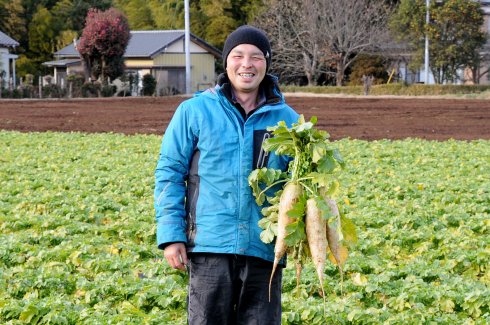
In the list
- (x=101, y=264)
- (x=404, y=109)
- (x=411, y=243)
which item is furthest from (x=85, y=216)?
(x=404, y=109)

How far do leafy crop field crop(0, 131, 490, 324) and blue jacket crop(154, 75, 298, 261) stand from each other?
0.72 m

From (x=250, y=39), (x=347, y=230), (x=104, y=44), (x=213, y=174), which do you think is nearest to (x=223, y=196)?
(x=213, y=174)

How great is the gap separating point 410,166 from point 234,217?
11.3 metres

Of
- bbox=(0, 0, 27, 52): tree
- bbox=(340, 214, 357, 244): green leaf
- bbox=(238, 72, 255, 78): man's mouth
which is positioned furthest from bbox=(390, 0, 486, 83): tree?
bbox=(340, 214, 357, 244): green leaf

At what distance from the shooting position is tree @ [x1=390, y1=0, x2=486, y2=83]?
180ft

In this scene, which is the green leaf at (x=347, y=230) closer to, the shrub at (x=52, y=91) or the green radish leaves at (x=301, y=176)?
the green radish leaves at (x=301, y=176)

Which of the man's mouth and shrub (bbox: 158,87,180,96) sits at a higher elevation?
the man's mouth

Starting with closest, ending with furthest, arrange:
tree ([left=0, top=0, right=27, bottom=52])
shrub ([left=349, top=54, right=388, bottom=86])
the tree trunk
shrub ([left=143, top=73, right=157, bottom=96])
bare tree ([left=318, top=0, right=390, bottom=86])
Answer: shrub ([left=143, top=73, right=157, bottom=96]) < bare tree ([left=318, top=0, right=390, bottom=86]) < the tree trunk < shrub ([left=349, top=54, right=388, bottom=86]) < tree ([left=0, top=0, right=27, bottom=52])

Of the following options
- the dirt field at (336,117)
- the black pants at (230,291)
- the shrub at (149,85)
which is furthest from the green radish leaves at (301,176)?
the shrub at (149,85)

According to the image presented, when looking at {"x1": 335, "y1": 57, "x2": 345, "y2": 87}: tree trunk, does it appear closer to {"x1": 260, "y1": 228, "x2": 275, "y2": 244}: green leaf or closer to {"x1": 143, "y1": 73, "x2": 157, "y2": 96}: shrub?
{"x1": 143, "y1": 73, "x2": 157, "y2": 96}: shrub

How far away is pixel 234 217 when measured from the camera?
175 inches

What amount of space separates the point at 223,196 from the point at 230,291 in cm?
45

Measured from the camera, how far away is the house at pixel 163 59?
6012 centimetres

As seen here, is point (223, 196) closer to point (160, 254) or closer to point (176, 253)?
point (176, 253)
